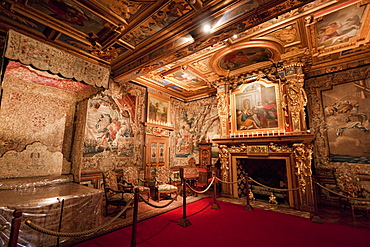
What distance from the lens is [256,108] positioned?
23.6 ft

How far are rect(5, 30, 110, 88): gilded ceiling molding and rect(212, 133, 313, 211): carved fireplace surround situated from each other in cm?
522

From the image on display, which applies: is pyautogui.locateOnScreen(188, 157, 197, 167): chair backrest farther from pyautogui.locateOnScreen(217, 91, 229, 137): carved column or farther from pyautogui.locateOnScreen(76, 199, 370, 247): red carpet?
pyautogui.locateOnScreen(76, 199, 370, 247): red carpet

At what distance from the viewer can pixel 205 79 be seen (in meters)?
8.21

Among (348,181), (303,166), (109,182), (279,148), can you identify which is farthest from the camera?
(279,148)

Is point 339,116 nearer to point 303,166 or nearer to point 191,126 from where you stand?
point 303,166

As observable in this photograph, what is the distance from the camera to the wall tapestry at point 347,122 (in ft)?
19.9

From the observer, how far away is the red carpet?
355 centimetres

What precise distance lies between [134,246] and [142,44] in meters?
5.20

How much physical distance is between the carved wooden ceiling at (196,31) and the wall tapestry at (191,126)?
322cm

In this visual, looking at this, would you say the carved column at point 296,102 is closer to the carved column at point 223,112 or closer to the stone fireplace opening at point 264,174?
the stone fireplace opening at point 264,174

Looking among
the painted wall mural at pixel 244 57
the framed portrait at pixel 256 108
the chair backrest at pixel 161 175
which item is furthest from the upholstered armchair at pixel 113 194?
the painted wall mural at pixel 244 57

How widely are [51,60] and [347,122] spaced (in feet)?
30.6

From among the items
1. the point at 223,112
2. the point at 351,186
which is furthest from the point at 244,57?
the point at 351,186

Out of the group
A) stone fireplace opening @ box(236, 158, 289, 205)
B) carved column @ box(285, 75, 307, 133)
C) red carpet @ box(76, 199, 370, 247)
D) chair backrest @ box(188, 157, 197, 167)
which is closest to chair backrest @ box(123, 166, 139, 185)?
red carpet @ box(76, 199, 370, 247)
